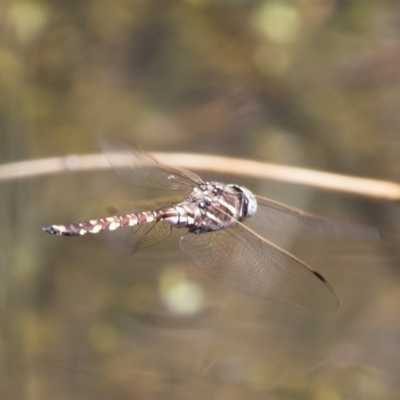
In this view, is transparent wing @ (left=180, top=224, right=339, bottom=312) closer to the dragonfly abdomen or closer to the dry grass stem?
the dragonfly abdomen

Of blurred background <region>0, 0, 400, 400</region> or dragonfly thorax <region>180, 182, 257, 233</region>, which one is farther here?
blurred background <region>0, 0, 400, 400</region>

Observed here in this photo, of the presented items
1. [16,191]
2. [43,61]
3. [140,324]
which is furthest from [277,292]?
[43,61]

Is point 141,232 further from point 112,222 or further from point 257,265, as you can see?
point 257,265

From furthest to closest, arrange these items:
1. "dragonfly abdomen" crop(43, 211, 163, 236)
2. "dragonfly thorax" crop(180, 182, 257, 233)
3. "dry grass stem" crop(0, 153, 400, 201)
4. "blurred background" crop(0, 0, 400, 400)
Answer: "blurred background" crop(0, 0, 400, 400)
"dry grass stem" crop(0, 153, 400, 201)
"dragonfly thorax" crop(180, 182, 257, 233)
"dragonfly abdomen" crop(43, 211, 163, 236)

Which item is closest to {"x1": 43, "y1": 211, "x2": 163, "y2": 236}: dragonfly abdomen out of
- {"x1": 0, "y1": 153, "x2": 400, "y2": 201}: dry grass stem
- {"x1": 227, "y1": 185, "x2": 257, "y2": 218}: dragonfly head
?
{"x1": 227, "y1": 185, "x2": 257, "y2": 218}: dragonfly head

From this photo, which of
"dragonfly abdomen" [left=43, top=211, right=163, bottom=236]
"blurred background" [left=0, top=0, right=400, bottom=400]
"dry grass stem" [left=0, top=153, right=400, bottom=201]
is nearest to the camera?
"dragonfly abdomen" [left=43, top=211, right=163, bottom=236]

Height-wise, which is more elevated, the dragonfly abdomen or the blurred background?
the blurred background

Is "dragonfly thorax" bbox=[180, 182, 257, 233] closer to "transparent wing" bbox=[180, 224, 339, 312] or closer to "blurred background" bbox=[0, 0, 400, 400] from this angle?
"transparent wing" bbox=[180, 224, 339, 312]

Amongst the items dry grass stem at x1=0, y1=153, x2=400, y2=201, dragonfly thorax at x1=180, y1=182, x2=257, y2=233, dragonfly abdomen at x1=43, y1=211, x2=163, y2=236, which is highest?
dry grass stem at x1=0, y1=153, x2=400, y2=201
